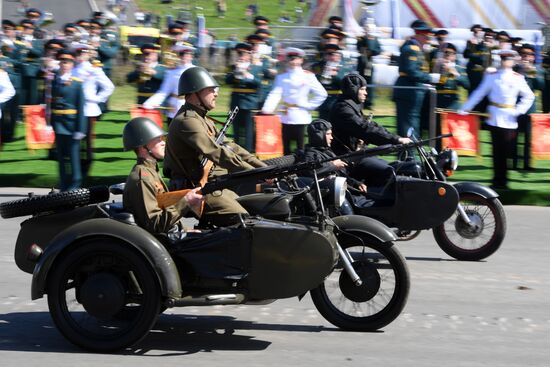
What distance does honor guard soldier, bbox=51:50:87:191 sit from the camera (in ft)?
47.1

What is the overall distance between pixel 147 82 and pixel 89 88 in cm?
95

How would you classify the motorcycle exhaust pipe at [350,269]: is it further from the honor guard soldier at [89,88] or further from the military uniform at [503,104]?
the honor guard soldier at [89,88]

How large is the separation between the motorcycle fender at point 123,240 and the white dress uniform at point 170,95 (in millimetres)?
8608

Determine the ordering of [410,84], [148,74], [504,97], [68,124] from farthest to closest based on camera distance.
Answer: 1. [148,74]
2. [410,84]
3. [504,97]
4. [68,124]

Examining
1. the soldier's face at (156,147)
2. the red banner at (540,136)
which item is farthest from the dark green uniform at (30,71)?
the soldier's face at (156,147)

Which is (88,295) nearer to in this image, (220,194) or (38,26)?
(220,194)

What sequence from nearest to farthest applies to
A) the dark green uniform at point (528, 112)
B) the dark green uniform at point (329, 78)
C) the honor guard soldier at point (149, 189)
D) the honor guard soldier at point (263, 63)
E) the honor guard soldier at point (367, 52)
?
the honor guard soldier at point (149, 189) < the dark green uniform at point (528, 112) < the honor guard soldier at point (263, 63) < the dark green uniform at point (329, 78) < the honor guard soldier at point (367, 52)

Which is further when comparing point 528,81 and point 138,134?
point 528,81

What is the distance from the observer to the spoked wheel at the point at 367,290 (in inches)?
285

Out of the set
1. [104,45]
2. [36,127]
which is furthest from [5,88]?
[104,45]

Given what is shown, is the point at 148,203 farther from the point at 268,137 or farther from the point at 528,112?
the point at 528,112

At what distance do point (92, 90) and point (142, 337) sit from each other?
31.2ft

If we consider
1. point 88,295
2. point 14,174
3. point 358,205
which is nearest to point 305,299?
point 358,205

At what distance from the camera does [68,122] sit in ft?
47.2
